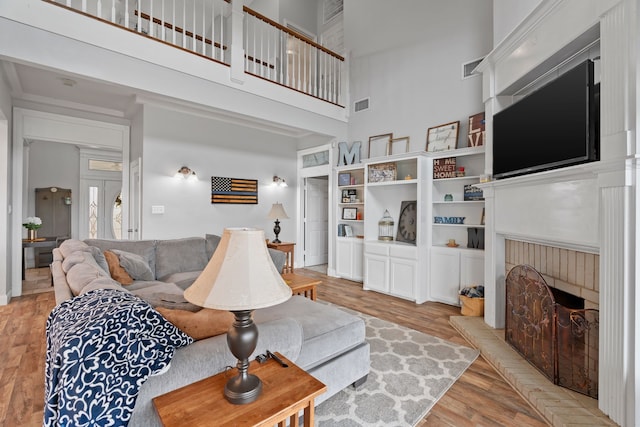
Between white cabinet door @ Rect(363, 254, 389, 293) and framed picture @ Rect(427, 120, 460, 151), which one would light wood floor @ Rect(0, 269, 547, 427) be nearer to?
white cabinet door @ Rect(363, 254, 389, 293)

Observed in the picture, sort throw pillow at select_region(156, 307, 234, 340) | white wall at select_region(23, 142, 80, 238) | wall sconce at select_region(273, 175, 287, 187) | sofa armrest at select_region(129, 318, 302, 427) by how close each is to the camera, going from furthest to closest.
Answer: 1. white wall at select_region(23, 142, 80, 238)
2. wall sconce at select_region(273, 175, 287, 187)
3. throw pillow at select_region(156, 307, 234, 340)
4. sofa armrest at select_region(129, 318, 302, 427)

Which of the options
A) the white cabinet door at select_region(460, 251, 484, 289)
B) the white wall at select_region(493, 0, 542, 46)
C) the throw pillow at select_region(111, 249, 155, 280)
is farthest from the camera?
the white cabinet door at select_region(460, 251, 484, 289)

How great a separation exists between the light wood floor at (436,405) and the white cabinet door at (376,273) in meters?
0.56

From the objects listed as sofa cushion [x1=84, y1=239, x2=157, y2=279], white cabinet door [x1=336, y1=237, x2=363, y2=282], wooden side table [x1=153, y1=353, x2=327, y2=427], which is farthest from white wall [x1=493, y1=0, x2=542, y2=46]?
sofa cushion [x1=84, y1=239, x2=157, y2=279]

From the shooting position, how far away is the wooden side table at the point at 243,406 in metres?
1.00

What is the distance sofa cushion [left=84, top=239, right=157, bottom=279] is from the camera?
3.53 metres

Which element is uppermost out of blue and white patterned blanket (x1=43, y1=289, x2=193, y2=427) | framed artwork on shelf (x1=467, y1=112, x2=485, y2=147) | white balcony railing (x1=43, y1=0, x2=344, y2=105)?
white balcony railing (x1=43, y1=0, x2=344, y2=105)

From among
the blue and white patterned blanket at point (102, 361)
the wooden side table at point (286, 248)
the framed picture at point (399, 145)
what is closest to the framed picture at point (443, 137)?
the framed picture at point (399, 145)

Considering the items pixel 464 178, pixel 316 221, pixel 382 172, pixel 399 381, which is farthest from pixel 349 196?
pixel 399 381

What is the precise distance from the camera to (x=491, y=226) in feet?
10.0

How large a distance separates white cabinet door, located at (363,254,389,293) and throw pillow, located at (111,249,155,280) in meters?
2.93

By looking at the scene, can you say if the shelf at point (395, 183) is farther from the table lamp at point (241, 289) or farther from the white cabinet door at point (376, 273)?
the table lamp at point (241, 289)

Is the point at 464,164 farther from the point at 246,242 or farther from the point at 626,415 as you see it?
the point at 246,242

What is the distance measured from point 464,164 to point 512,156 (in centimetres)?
133
